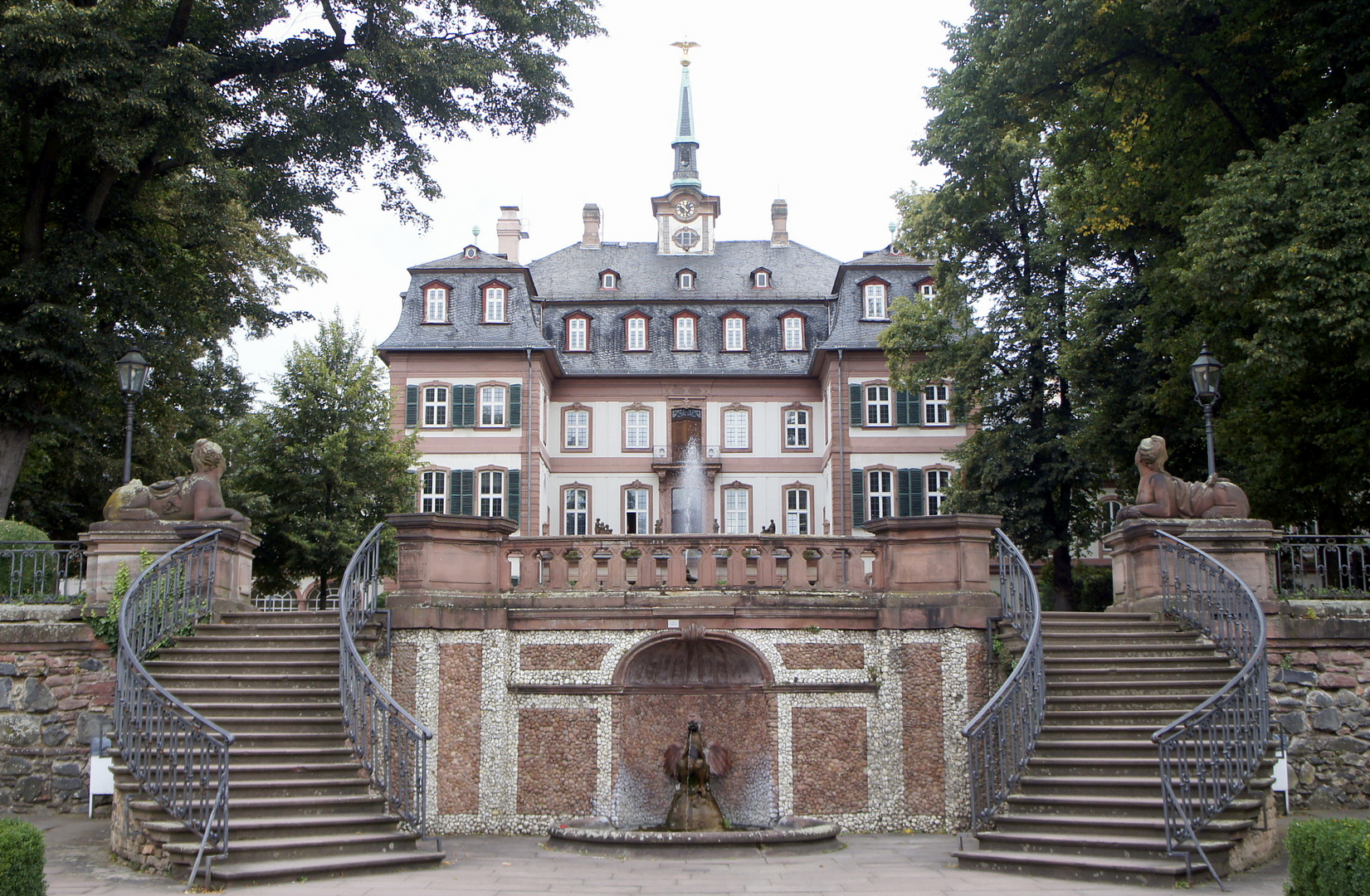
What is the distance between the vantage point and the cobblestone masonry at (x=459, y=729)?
1333 centimetres

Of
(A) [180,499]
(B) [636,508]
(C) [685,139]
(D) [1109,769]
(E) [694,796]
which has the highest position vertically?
(C) [685,139]

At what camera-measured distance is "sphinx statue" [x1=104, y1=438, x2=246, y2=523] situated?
1365cm

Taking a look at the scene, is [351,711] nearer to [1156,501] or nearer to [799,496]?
[1156,501]

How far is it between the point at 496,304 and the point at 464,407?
381 cm

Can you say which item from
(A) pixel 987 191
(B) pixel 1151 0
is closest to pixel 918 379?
(A) pixel 987 191

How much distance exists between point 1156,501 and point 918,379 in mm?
16841

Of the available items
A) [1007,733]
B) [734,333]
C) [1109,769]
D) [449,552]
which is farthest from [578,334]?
[1109,769]

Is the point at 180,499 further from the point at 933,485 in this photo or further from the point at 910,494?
the point at 933,485

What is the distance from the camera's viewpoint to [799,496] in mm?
42250

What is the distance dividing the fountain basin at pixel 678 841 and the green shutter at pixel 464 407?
2863 centimetres

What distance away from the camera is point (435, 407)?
40.1 metres

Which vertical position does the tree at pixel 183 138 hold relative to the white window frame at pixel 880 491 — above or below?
above

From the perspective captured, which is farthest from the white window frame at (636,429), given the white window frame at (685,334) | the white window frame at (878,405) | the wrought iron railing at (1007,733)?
the wrought iron railing at (1007,733)

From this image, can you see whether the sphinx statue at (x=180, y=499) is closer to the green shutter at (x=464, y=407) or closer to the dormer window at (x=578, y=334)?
the green shutter at (x=464, y=407)
